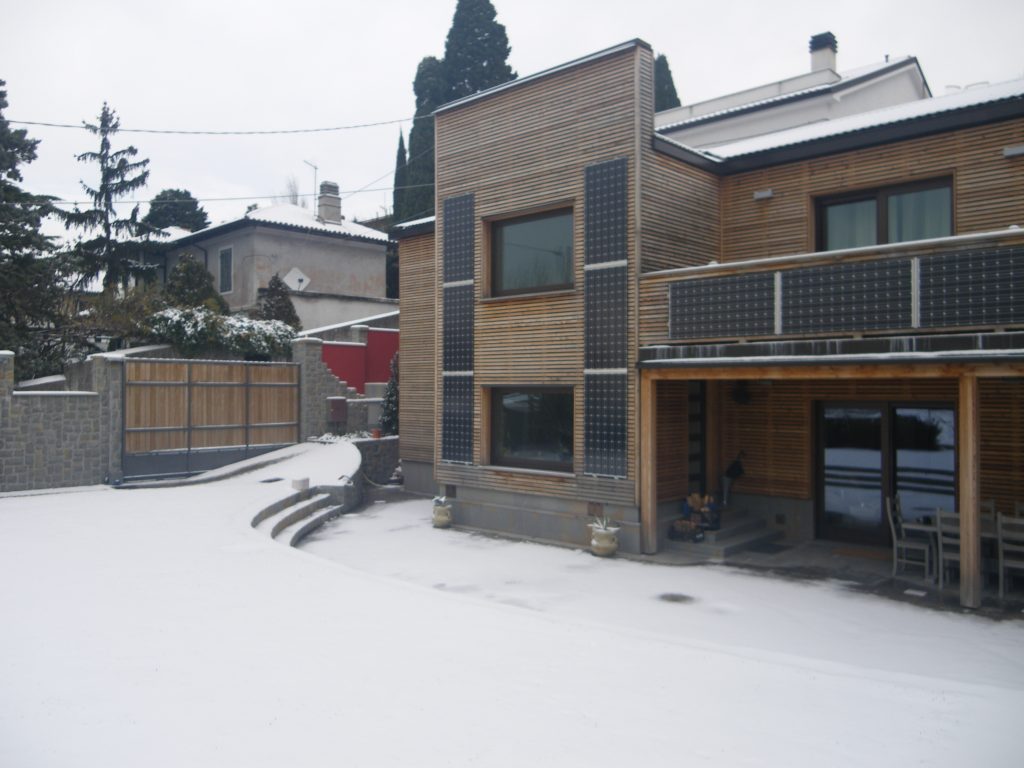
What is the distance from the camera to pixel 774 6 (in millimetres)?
13102

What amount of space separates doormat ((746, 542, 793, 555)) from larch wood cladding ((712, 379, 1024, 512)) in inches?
36.2

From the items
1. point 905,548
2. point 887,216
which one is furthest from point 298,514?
point 887,216

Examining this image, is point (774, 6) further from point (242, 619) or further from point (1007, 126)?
point (242, 619)

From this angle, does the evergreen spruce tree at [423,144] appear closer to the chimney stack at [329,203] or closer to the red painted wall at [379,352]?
the chimney stack at [329,203]

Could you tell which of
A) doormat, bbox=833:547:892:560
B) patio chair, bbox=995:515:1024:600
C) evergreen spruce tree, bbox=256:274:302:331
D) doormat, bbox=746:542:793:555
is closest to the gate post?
evergreen spruce tree, bbox=256:274:302:331

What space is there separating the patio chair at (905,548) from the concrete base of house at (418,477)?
367 inches

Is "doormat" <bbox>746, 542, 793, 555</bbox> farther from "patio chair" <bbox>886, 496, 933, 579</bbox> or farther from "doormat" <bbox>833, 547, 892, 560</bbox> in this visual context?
"patio chair" <bbox>886, 496, 933, 579</bbox>

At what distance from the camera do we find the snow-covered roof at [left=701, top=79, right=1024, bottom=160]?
32.6ft

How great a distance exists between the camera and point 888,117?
10984 millimetres

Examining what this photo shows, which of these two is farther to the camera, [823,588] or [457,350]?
[457,350]

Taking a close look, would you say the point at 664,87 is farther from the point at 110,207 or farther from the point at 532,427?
the point at 532,427

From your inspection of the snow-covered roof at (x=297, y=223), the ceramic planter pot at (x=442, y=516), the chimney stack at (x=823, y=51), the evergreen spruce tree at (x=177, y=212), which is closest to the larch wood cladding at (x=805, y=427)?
the ceramic planter pot at (x=442, y=516)

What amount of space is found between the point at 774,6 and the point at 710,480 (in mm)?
8413

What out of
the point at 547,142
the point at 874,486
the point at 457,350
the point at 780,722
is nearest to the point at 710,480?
the point at 874,486
